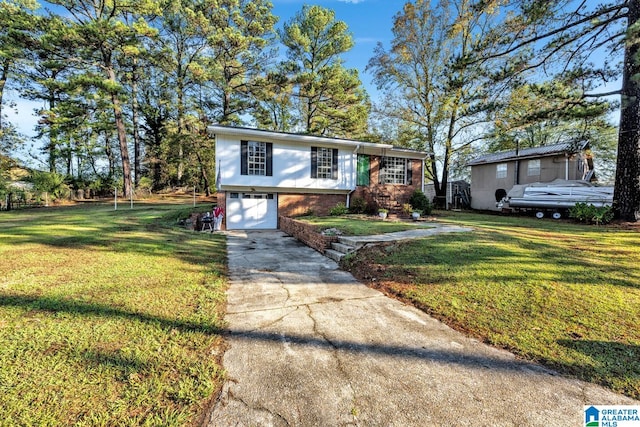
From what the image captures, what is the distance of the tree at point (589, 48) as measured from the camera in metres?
7.61

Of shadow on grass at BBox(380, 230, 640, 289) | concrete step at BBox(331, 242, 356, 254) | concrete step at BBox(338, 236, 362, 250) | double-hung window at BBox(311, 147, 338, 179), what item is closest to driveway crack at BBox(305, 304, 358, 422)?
shadow on grass at BBox(380, 230, 640, 289)

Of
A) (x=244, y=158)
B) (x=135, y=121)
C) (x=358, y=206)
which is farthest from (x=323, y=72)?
(x=135, y=121)

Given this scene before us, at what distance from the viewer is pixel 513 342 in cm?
263

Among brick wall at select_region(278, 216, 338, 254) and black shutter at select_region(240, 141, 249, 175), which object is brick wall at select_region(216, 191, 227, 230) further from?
brick wall at select_region(278, 216, 338, 254)

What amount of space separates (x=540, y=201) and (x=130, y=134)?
30.3 m

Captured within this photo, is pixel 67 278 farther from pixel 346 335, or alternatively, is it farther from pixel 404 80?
pixel 404 80

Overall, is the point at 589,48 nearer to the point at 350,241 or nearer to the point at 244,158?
the point at 350,241

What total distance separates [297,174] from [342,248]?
7.15 m

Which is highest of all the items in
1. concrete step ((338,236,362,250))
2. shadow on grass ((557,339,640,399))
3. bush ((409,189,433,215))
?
bush ((409,189,433,215))

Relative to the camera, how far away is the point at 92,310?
3072mm

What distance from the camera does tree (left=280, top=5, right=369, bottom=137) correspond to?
747 inches

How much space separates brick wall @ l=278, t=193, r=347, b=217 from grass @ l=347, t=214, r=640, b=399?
25.7ft

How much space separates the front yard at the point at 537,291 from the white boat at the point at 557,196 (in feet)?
20.7

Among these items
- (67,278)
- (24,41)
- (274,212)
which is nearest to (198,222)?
(274,212)
